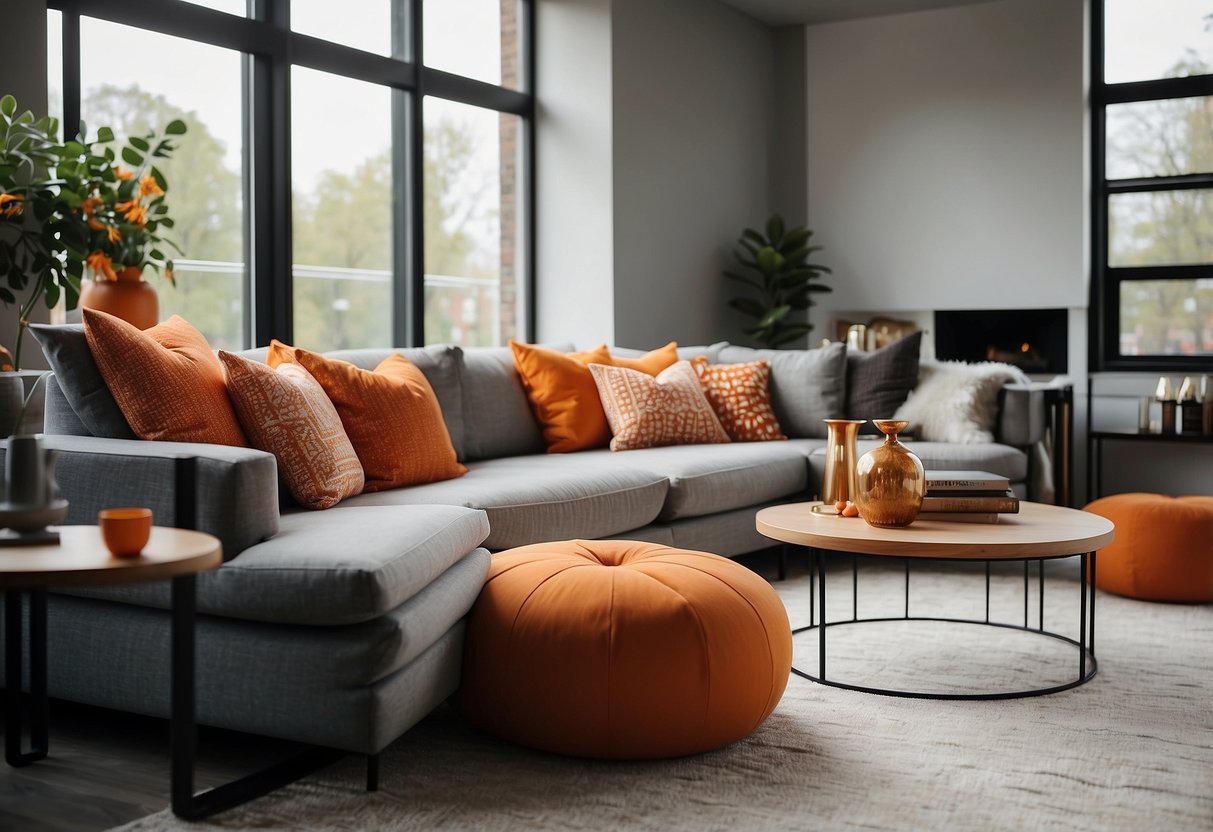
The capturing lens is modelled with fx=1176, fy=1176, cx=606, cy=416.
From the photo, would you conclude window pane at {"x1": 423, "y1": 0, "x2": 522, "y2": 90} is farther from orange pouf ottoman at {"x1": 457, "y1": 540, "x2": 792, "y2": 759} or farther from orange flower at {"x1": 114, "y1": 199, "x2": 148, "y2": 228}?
orange pouf ottoman at {"x1": 457, "y1": 540, "x2": 792, "y2": 759}

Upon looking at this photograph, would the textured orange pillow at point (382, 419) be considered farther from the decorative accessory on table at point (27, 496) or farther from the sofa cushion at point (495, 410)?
the decorative accessory on table at point (27, 496)

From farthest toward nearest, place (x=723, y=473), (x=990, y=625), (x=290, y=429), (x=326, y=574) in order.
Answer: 1. (x=723, y=473)
2. (x=990, y=625)
3. (x=290, y=429)
4. (x=326, y=574)

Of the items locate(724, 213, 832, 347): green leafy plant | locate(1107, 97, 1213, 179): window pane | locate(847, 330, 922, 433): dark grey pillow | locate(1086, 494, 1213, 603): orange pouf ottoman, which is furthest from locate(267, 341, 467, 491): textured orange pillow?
locate(1107, 97, 1213, 179): window pane

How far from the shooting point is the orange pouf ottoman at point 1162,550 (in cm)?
389

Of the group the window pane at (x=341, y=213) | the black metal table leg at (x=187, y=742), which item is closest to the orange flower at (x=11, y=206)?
the window pane at (x=341, y=213)

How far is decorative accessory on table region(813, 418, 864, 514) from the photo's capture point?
327cm

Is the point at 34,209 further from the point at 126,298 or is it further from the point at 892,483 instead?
the point at 892,483

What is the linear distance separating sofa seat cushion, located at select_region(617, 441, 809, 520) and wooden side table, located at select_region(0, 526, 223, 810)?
2.06m

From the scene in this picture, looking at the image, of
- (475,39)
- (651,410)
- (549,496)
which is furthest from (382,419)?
(475,39)

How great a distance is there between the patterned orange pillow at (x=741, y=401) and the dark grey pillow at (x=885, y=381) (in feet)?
1.19

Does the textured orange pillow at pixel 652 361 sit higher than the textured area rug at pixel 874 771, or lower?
higher

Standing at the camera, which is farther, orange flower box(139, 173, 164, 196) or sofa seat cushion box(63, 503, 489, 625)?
orange flower box(139, 173, 164, 196)

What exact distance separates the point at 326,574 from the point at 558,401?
2.40 m

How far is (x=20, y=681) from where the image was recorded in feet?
7.95
